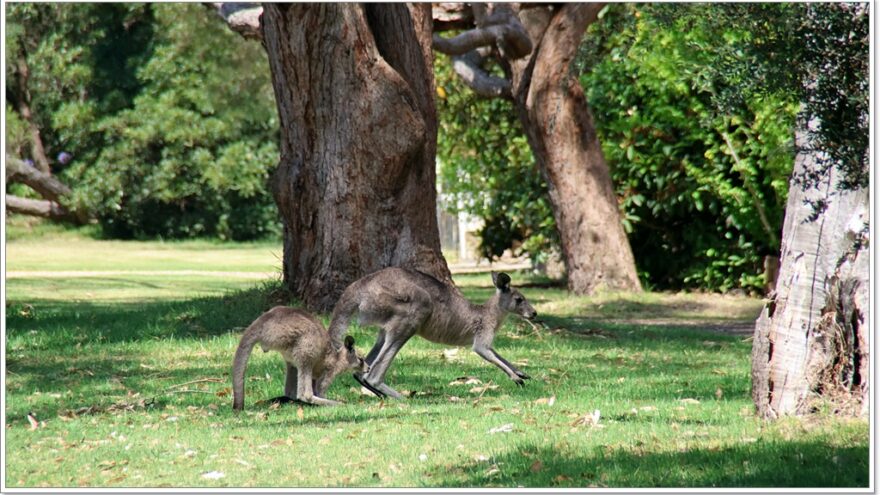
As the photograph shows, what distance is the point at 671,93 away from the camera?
19.4 m

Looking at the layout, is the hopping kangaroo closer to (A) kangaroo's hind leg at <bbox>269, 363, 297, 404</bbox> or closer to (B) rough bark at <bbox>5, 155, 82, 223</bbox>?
(A) kangaroo's hind leg at <bbox>269, 363, 297, 404</bbox>

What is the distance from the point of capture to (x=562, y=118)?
18703 mm

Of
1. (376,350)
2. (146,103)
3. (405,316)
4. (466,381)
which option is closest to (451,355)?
(466,381)

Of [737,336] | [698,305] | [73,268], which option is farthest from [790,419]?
[73,268]

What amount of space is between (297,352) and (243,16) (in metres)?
10.0

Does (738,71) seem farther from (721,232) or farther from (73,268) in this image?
(73,268)

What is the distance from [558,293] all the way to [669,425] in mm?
12943

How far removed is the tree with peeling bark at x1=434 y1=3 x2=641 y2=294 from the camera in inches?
720

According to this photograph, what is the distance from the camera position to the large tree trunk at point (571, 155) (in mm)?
18484

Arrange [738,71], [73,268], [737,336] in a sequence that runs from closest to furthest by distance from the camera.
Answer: [738,71] → [737,336] → [73,268]

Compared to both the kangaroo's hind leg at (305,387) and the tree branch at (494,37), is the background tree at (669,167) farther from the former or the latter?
the kangaroo's hind leg at (305,387)

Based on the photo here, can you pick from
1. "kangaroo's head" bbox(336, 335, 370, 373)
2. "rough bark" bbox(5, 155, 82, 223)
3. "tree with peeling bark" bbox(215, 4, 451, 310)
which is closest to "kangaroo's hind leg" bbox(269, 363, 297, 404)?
"kangaroo's head" bbox(336, 335, 370, 373)

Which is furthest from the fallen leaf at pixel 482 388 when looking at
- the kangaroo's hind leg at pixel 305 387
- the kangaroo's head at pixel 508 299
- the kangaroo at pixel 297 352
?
the kangaroo's hind leg at pixel 305 387

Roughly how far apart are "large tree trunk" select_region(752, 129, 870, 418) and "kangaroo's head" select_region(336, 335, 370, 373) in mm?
3226
